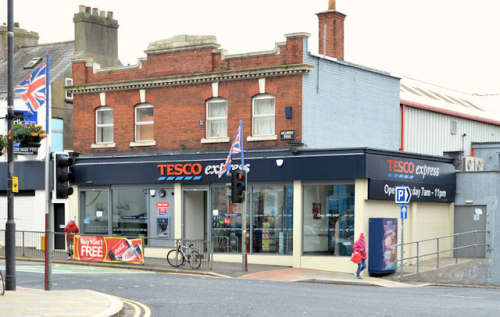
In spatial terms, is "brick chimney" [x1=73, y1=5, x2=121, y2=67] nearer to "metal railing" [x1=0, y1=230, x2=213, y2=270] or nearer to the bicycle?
"metal railing" [x1=0, y1=230, x2=213, y2=270]

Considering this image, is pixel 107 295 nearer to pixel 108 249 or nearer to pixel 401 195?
pixel 108 249

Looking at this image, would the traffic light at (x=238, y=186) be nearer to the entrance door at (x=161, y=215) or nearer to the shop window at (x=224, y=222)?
the shop window at (x=224, y=222)

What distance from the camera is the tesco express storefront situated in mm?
27781

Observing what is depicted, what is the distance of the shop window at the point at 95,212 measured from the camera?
110 feet

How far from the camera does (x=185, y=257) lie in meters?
27.0

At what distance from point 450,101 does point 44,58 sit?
22.6 m

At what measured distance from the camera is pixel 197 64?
102 ft

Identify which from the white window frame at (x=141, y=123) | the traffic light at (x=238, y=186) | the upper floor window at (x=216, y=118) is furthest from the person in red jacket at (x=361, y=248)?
the white window frame at (x=141, y=123)

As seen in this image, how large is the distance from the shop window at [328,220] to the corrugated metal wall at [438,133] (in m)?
7.44

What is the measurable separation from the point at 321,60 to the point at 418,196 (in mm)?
6757

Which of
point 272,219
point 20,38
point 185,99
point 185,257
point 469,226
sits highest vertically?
point 20,38

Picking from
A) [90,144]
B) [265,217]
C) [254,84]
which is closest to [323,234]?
[265,217]

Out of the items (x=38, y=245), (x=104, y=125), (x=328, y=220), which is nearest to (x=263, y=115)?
(x=328, y=220)

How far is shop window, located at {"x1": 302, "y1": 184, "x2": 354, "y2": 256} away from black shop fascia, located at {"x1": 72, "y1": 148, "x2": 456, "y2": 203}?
0.61 meters
